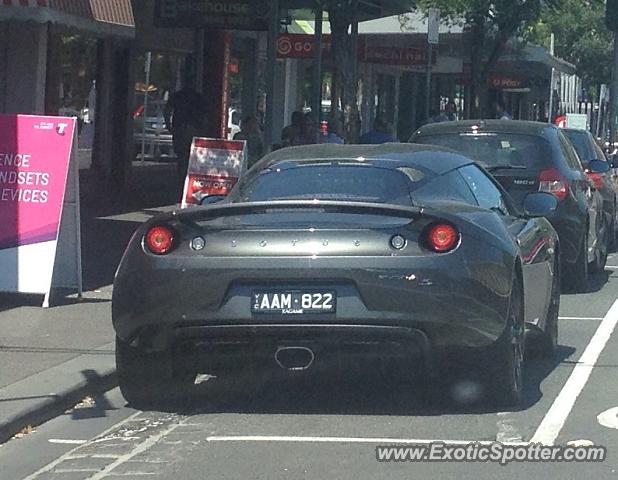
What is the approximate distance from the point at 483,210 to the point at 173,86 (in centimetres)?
1687

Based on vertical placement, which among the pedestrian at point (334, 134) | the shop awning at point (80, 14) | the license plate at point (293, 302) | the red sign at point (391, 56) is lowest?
the license plate at point (293, 302)

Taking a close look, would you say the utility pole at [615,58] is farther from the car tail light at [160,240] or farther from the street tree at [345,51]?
the car tail light at [160,240]

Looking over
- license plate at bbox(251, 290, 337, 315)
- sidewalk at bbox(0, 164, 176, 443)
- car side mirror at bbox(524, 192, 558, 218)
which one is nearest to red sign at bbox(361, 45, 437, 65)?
sidewalk at bbox(0, 164, 176, 443)

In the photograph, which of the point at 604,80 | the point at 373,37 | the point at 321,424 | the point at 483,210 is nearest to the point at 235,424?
the point at 321,424

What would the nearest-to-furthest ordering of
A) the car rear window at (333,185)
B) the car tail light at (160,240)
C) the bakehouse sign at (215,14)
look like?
the car tail light at (160,240)
the car rear window at (333,185)
the bakehouse sign at (215,14)

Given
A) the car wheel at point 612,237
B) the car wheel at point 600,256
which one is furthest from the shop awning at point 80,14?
the car wheel at point 612,237

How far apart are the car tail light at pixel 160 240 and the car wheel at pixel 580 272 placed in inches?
283

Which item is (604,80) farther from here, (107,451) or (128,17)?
(107,451)

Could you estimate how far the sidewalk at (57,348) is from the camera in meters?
8.27

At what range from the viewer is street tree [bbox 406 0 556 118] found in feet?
96.9

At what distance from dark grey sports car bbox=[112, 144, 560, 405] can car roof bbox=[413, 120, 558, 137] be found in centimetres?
607

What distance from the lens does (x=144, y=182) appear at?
2453 centimetres

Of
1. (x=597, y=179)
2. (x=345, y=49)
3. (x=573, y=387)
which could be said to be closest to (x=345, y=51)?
(x=345, y=49)

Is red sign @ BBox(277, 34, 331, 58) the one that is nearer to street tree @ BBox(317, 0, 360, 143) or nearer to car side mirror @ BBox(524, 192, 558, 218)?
street tree @ BBox(317, 0, 360, 143)
